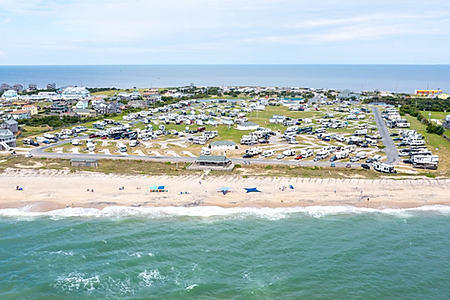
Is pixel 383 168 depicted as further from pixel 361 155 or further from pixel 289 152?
pixel 289 152

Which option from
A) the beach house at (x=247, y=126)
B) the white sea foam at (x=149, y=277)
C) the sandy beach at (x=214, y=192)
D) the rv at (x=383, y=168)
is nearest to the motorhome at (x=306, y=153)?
the rv at (x=383, y=168)

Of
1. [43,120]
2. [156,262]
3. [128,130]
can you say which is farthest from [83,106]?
[156,262]

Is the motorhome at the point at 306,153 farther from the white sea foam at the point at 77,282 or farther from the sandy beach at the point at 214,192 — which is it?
the white sea foam at the point at 77,282

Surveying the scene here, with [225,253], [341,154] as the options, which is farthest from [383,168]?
[225,253]

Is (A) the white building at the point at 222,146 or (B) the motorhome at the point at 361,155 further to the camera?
(A) the white building at the point at 222,146

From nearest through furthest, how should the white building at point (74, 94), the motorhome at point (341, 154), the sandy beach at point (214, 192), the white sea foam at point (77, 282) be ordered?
1. the white sea foam at point (77, 282)
2. the sandy beach at point (214, 192)
3. the motorhome at point (341, 154)
4. the white building at point (74, 94)

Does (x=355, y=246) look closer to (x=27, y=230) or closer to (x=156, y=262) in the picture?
(x=156, y=262)

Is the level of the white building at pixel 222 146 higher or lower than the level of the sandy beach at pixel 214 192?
higher

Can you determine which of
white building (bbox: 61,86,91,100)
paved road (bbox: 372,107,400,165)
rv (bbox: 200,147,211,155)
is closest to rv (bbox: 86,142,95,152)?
rv (bbox: 200,147,211,155)
